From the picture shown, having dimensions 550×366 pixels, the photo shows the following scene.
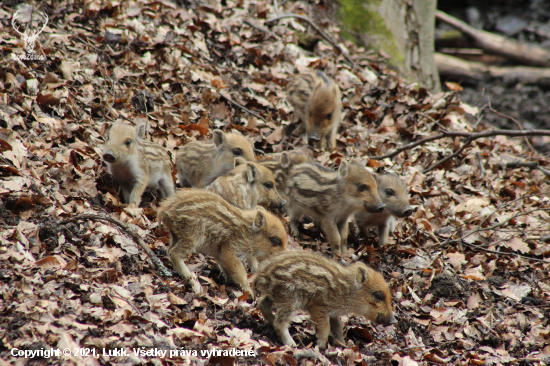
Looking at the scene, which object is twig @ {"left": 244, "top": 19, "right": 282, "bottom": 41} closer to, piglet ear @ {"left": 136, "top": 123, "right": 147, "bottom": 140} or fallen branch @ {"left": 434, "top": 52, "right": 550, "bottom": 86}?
piglet ear @ {"left": 136, "top": 123, "right": 147, "bottom": 140}

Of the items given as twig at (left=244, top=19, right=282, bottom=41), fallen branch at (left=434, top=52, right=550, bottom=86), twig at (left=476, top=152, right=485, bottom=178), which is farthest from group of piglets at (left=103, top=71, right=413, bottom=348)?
fallen branch at (left=434, top=52, right=550, bottom=86)

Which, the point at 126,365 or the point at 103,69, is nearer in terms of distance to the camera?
the point at 126,365

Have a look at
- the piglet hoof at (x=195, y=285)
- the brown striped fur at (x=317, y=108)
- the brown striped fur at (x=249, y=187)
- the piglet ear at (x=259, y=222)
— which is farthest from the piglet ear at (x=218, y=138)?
the piglet hoof at (x=195, y=285)

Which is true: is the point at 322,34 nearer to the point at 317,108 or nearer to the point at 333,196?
the point at 317,108

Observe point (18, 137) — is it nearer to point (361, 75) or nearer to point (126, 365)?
point (126, 365)

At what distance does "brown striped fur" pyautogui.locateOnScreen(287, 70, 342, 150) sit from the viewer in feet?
26.0

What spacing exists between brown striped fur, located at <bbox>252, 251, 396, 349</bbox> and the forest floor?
0.69 ft

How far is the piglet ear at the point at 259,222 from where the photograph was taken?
16.1 feet

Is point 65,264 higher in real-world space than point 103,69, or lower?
lower

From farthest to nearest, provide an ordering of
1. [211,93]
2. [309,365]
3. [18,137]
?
[211,93], [18,137], [309,365]

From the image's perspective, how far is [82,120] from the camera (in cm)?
631

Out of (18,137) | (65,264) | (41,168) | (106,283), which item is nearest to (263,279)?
(106,283)

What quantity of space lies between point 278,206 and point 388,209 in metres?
1.39

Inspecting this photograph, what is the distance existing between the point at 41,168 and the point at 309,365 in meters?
3.43
